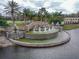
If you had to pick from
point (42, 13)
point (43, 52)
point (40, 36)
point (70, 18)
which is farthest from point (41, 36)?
point (70, 18)

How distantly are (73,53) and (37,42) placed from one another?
0.98 m

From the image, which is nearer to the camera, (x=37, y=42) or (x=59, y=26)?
(x=37, y=42)

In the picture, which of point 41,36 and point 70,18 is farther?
point 70,18

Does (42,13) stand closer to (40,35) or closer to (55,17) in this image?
(55,17)

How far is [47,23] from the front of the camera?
12.8 feet

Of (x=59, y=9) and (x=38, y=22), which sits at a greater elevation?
(x=59, y=9)

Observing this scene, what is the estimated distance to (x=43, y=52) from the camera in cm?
363

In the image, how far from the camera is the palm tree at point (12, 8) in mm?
3812

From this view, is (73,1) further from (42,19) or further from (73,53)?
(73,53)

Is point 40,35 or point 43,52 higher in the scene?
point 40,35

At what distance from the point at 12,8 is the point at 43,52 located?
1447 mm

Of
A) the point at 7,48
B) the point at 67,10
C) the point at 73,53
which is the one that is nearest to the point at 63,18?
the point at 67,10

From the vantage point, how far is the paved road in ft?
11.6

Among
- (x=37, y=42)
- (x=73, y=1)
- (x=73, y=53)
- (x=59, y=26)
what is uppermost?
(x=73, y=1)
